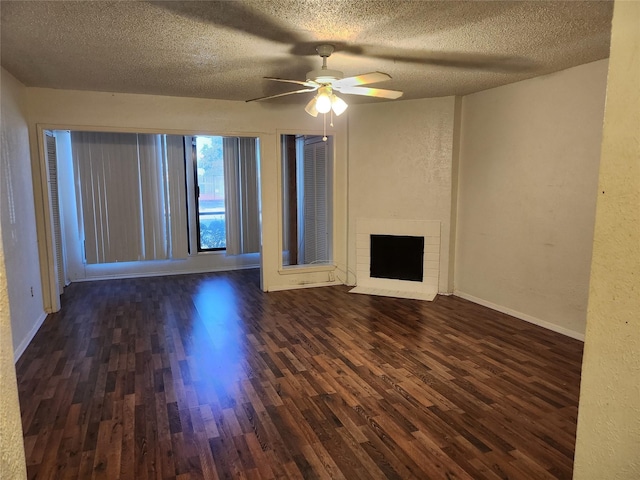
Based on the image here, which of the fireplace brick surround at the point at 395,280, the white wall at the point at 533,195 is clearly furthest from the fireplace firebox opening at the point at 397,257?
the white wall at the point at 533,195

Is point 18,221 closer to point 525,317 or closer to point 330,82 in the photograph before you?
point 330,82

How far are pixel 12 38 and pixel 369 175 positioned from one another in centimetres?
385

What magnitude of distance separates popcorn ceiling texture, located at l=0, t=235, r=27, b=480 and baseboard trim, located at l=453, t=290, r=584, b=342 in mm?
4248

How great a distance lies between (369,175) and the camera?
558 centimetres

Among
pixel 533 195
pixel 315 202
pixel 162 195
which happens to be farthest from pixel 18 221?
pixel 533 195

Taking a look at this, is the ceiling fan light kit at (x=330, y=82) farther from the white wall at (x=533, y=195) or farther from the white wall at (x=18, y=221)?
the white wall at (x=18, y=221)

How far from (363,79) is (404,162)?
7.67 feet

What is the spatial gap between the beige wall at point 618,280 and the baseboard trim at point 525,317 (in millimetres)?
3522

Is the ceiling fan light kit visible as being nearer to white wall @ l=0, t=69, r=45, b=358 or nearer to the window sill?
white wall @ l=0, t=69, r=45, b=358

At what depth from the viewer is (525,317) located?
4.43 meters

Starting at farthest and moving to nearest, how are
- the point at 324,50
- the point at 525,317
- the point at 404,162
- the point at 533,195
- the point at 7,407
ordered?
the point at 404,162
the point at 525,317
the point at 533,195
the point at 324,50
the point at 7,407

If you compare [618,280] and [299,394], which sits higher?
[618,280]

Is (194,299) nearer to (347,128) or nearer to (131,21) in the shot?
(347,128)

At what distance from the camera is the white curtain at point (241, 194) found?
22.1 feet
